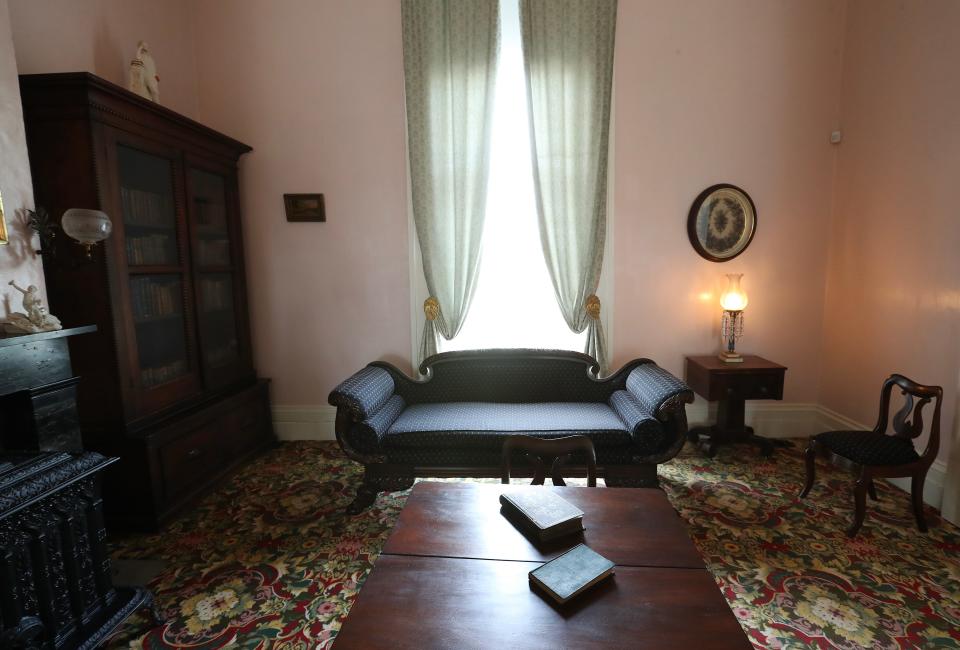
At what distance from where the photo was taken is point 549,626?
109 centimetres

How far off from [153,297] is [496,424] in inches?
82.8

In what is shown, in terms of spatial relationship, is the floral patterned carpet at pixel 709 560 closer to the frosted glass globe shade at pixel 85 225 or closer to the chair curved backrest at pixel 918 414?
the chair curved backrest at pixel 918 414

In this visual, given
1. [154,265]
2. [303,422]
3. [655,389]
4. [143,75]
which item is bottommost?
[303,422]

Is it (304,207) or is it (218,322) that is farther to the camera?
(304,207)

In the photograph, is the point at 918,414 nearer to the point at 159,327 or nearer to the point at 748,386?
the point at 748,386

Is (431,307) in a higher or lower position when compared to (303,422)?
higher

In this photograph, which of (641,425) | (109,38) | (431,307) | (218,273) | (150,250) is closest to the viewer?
(641,425)

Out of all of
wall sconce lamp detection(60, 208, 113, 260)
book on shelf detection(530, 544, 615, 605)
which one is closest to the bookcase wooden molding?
wall sconce lamp detection(60, 208, 113, 260)

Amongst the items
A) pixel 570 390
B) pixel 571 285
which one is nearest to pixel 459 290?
pixel 571 285

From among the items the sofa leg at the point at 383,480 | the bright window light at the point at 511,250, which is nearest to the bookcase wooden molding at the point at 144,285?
the sofa leg at the point at 383,480

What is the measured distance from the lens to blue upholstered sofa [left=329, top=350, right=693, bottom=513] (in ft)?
8.38

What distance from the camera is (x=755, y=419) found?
3625mm

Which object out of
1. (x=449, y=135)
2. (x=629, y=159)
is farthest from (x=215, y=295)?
(x=629, y=159)

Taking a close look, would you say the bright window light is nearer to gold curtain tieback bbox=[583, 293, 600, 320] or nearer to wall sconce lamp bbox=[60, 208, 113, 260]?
gold curtain tieback bbox=[583, 293, 600, 320]
